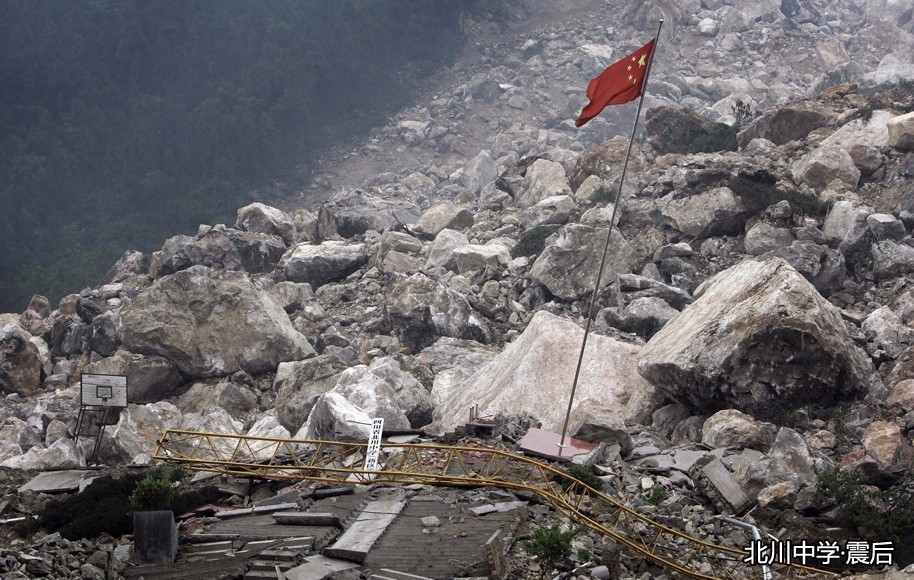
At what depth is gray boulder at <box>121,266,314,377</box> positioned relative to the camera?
19688 mm

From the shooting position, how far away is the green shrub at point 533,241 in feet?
76.0

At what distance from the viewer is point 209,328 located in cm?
1994

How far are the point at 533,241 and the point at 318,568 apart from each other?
16.5 m

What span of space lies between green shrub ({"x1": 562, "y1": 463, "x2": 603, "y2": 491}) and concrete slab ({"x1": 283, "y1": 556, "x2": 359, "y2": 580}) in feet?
9.88

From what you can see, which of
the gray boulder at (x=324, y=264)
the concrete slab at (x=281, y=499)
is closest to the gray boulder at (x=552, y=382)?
the concrete slab at (x=281, y=499)

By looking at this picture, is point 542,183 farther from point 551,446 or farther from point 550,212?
point 551,446

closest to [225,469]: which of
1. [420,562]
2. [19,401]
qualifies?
[420,562]

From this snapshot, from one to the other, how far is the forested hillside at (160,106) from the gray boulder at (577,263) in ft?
79.5

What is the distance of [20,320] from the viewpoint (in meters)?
24.9

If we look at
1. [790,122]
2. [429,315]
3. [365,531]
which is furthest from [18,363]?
[790,122]

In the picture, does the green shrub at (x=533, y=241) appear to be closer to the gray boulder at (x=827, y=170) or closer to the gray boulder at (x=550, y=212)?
the gray boulder at (x=550, y=212)

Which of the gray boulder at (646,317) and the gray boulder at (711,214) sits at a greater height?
the gray boulder at (711,214)

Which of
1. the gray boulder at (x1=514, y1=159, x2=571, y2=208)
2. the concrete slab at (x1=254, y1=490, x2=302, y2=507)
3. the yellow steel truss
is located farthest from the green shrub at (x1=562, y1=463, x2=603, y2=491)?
the gray boulder at (x1=514, y1=159, x2=571, y2=208)

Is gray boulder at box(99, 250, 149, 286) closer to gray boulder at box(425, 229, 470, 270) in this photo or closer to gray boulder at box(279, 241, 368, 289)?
gray boulder at box(279, 241, 368, 289)
